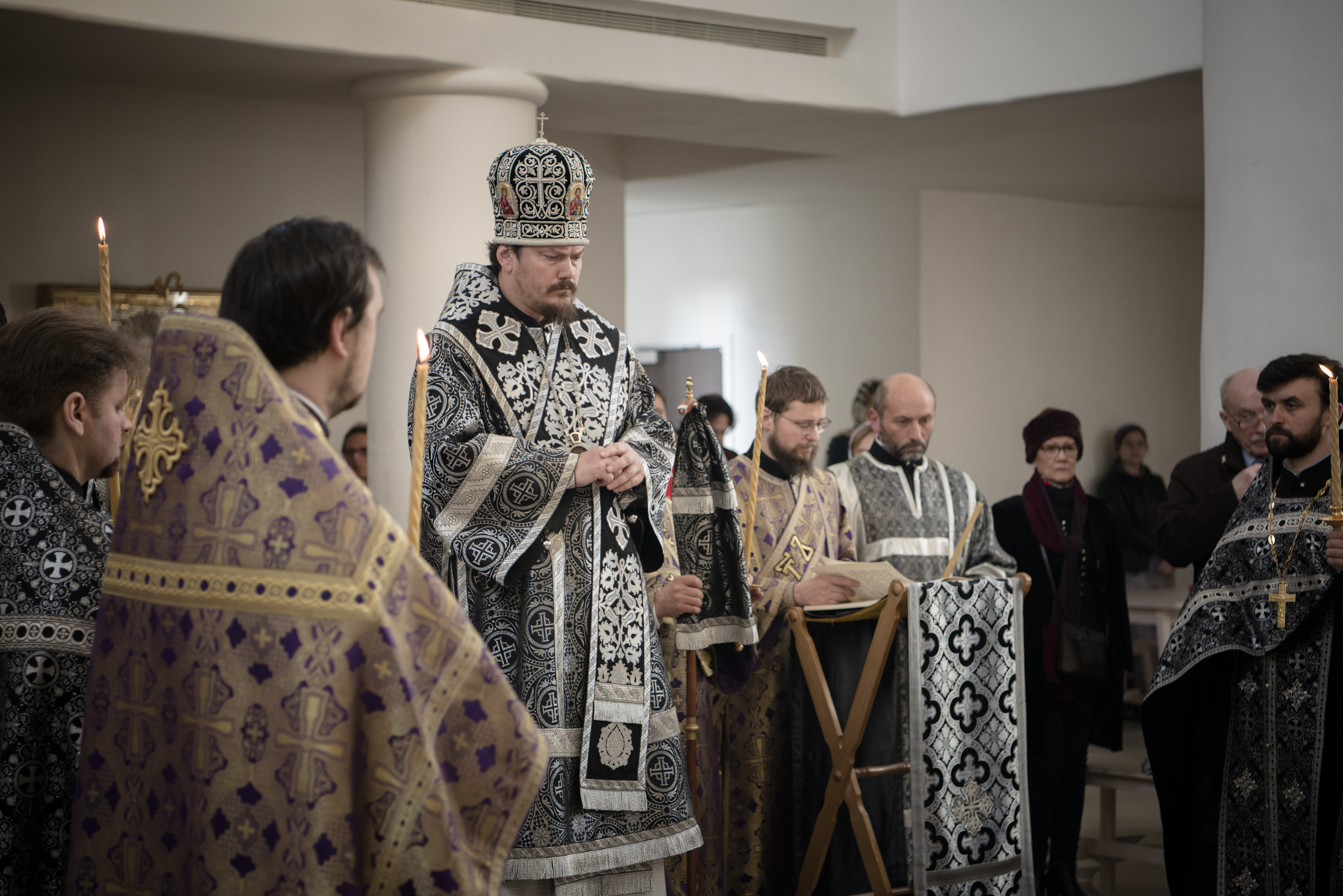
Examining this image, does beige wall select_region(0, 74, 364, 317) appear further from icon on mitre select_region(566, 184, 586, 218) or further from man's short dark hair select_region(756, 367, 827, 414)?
icon on mitre select_region(566, 184, 586, 218)

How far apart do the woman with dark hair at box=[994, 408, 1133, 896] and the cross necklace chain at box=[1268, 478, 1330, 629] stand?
3.83 ft

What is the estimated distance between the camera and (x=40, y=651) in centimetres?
216

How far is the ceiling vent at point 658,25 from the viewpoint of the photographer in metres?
5.86

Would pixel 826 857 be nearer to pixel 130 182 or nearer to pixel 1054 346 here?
pixel 130 182

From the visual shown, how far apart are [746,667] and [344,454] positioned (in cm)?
366

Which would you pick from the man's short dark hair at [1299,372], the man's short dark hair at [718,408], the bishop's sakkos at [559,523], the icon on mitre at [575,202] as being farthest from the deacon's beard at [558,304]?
the man's short dark hair at [718,408]

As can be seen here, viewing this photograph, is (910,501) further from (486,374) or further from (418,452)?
(418,452)

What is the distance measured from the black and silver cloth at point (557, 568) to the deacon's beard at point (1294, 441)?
5.76 ft

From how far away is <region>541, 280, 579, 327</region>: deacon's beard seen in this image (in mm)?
2934

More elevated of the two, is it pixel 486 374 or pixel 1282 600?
pixel 486 374

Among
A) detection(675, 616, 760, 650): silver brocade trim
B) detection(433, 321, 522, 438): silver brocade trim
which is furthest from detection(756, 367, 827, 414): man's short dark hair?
detection(433, 321, 522, 438): silver brocade trim

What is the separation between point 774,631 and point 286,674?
281 centimetres

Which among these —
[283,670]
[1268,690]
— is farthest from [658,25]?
[283,670]

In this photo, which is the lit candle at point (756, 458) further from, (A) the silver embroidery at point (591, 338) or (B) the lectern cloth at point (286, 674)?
(B) the lectern cloth at point (286, 674)
